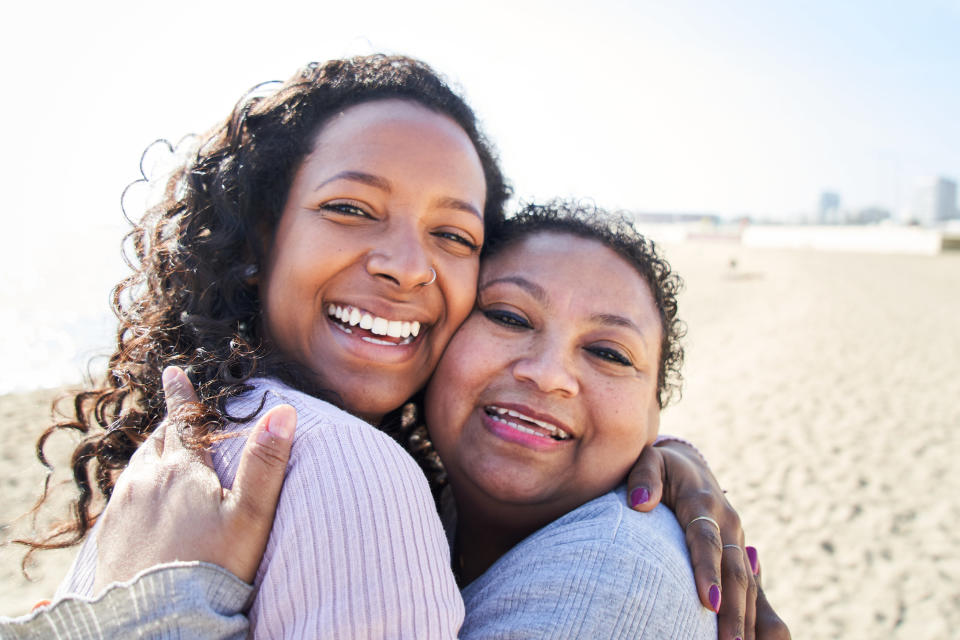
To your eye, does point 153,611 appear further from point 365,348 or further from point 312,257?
point 312,257

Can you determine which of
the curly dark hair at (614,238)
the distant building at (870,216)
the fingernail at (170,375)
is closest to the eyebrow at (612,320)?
the curly dark hair at (614,238)

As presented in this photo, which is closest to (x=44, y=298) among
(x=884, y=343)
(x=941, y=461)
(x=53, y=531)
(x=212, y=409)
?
(x=53, y=531)

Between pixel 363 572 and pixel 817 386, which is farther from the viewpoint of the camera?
pixel 817 386

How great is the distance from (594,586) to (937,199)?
357ft

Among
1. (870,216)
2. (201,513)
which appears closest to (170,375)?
(201,513)

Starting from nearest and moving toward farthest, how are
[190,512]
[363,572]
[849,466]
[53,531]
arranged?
[363,572], [190,512], [53,531], [849,466]

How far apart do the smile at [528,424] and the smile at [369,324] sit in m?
0.43

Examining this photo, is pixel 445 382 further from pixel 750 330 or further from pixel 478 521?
pixel 750 330

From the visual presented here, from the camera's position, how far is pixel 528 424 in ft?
7.50

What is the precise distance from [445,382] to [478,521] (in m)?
0.61

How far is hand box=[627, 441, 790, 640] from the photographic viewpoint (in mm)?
1923

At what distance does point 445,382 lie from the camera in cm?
238

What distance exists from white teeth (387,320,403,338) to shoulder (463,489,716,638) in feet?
2.61

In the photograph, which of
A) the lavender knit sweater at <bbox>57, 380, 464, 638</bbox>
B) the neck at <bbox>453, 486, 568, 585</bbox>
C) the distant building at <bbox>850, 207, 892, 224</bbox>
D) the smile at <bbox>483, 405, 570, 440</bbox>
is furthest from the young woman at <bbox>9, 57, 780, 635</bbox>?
the distant building at <bbox>850, 207, 892, 224</bbox>
